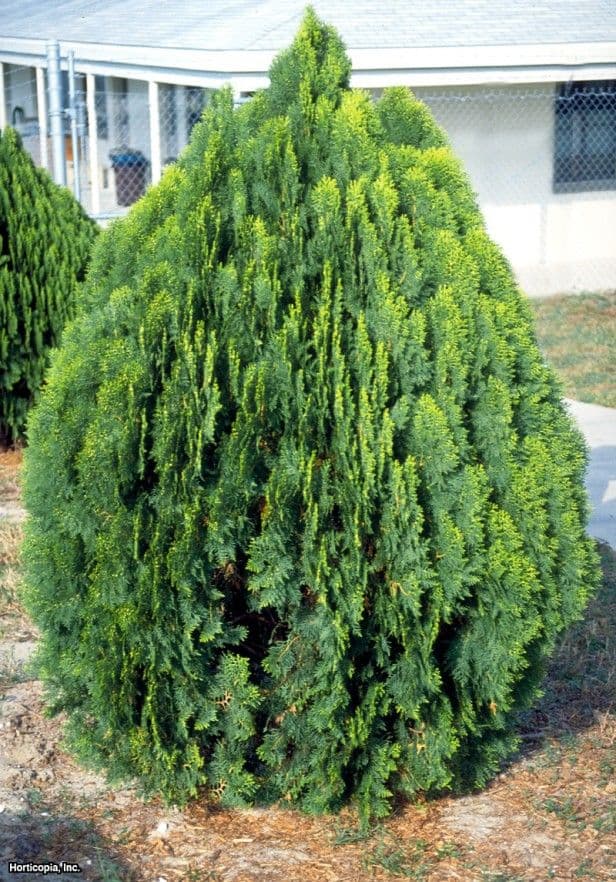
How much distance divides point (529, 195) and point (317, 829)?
12256mm

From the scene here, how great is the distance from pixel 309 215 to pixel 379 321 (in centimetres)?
37

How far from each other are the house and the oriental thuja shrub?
395 inches

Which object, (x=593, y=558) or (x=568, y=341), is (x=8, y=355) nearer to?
(x=593, y=558)

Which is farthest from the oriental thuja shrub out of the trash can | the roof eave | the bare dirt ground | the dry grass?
the trash can

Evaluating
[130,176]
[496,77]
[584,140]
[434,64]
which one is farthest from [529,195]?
[130,176]

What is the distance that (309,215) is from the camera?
330 centimetres

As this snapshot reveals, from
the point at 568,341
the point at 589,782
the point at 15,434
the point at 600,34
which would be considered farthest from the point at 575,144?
the point at 589,782

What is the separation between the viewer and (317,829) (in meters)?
3.63

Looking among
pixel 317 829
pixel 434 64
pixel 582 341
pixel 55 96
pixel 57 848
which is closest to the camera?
pixel 57 848

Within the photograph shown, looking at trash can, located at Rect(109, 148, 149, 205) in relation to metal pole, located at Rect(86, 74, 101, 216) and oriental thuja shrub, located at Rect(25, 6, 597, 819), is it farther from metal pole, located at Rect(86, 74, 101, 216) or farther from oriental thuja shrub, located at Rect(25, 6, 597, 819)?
oriental thuja shrub, located at Rect(25, 6, 597, 819)

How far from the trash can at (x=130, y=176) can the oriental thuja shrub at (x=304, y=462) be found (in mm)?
16540

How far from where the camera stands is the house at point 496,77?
531 inches

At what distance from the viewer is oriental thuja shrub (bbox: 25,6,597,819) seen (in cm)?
319

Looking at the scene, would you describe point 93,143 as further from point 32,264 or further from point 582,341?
point 32,264
